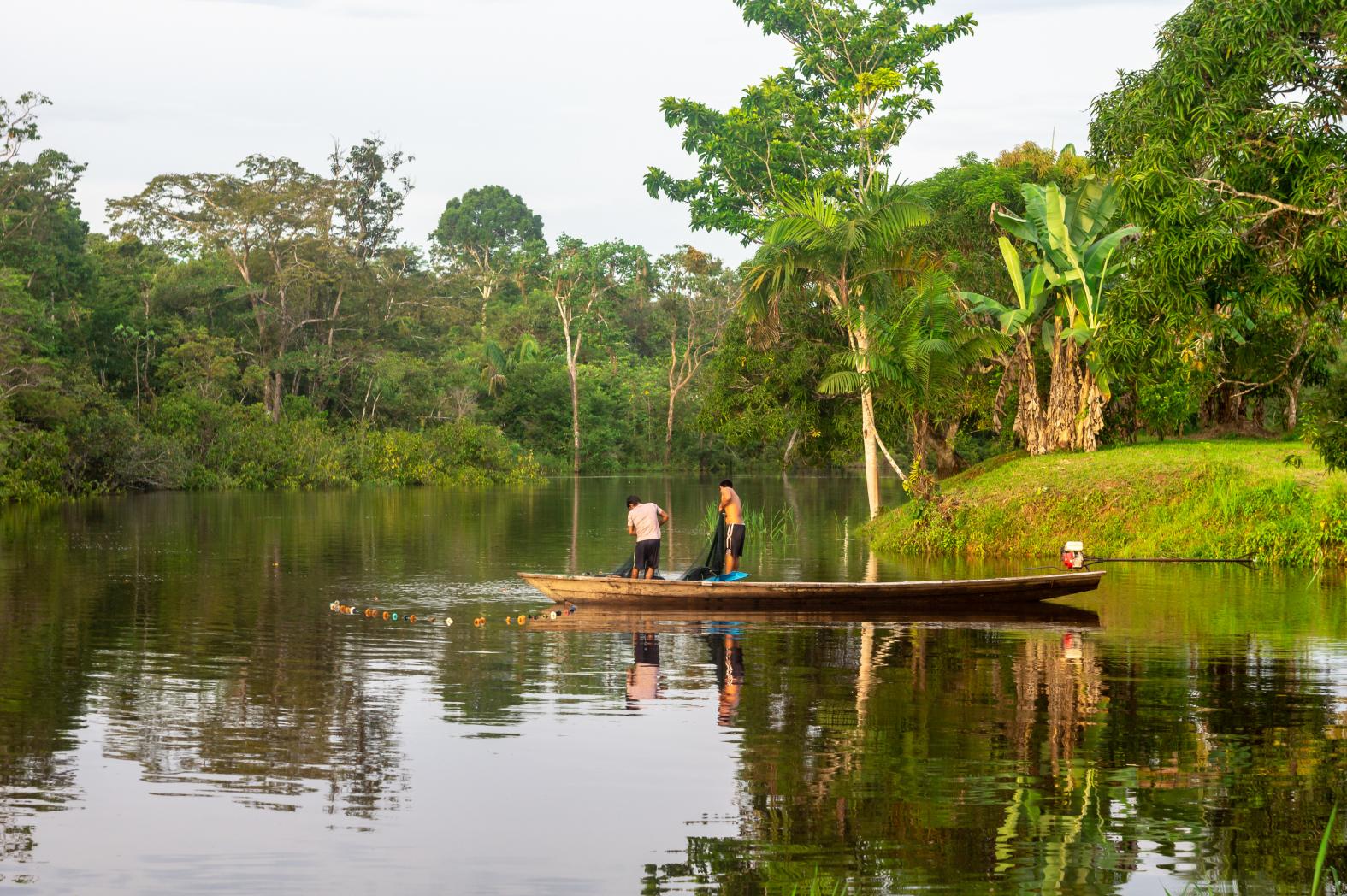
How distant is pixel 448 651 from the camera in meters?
17.2

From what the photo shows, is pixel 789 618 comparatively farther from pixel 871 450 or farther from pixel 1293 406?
pixel 1293 406

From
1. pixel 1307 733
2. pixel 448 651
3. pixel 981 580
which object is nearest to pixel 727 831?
pixel 1307 733

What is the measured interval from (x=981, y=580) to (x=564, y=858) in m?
12.1

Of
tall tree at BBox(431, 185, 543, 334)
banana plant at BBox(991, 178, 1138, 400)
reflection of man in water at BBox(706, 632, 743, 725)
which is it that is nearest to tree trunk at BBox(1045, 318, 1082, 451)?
banana plant at BBox(991, 178, 1138, 400)

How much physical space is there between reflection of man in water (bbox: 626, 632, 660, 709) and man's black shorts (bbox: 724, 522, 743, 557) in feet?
10.3

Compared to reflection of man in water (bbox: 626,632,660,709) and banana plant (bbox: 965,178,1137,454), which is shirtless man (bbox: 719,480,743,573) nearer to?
reflection of man in water (bbox: 626,632,660,709)

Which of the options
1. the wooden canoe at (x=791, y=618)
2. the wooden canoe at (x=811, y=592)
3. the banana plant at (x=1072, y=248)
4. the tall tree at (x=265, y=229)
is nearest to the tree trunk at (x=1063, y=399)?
the banana plant at (x=1072, y=248)

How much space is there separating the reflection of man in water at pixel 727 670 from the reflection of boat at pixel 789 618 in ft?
3.82

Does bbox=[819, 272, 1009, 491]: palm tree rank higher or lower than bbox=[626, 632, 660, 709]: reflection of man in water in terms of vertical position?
higher

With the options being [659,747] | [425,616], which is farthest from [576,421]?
[659,747]

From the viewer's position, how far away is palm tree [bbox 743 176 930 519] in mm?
33188

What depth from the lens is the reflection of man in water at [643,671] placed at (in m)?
14.3

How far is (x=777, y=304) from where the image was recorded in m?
34.9

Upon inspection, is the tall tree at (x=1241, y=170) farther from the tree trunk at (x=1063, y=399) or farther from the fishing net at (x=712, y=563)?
the tree trunk at (x=1063, y=399)
